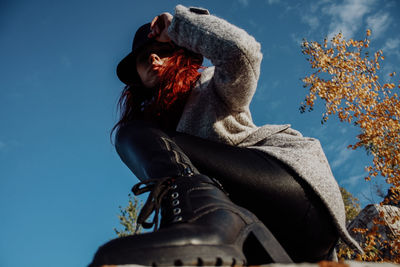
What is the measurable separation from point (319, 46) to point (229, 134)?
5.62 meters

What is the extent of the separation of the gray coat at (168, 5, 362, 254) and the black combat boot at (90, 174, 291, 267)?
1.55 ft

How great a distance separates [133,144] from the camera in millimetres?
1234

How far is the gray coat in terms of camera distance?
3.90 ft

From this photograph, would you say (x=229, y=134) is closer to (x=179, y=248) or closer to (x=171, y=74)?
(x=171, y=74)

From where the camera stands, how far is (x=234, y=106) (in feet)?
4.82

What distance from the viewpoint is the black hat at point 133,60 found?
1903 mm

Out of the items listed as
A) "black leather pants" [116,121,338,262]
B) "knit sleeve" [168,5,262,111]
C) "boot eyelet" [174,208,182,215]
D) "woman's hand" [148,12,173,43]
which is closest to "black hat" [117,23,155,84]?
"woman's hand" [148,12,173,43]

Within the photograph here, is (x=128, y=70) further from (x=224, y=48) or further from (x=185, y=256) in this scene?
(x=185, y=256)

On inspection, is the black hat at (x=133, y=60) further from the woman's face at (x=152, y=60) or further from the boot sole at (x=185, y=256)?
the boot sole at (x=185, y=256)

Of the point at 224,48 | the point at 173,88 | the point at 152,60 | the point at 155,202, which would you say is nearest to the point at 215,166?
the point at 155,202

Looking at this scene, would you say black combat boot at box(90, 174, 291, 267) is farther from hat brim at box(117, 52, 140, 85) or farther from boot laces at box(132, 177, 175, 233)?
hat brim at box(117, 52, 140, 85)

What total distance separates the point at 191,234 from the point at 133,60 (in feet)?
5.27

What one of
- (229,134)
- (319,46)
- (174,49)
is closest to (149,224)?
(229,134)

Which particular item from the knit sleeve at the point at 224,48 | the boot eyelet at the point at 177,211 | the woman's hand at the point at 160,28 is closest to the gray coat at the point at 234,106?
the knit sleeve at the point at 224,48
